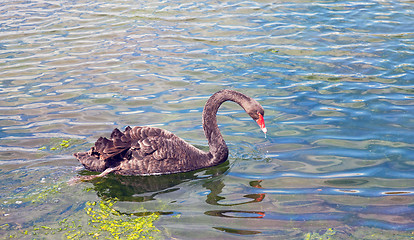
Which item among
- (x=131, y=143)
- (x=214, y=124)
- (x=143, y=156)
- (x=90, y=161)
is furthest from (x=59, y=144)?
(x=214, y=124)

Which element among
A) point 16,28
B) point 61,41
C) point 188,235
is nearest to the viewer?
Result: point 188,235

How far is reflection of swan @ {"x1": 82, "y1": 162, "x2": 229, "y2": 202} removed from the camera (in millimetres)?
5957

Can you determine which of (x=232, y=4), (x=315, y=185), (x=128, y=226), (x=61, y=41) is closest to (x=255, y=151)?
(x=315, y=185)

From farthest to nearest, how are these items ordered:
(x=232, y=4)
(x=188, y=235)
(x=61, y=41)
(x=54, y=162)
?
(x=232, y=4) → (x=61, y=41) → (x=54, y=162) → (x=188, y=235)

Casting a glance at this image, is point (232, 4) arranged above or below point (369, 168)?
above

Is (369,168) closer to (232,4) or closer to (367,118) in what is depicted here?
(367,118)

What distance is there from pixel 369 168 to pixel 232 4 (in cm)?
846

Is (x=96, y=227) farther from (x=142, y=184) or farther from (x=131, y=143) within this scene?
(x=131, y=143)

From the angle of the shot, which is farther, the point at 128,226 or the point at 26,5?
the point at 26,5

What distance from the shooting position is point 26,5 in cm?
1469

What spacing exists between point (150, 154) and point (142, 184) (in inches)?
15.7

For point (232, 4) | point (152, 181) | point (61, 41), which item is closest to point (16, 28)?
point (61, 41)

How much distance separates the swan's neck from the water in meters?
0.21

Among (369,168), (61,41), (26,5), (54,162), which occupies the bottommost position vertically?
(369,168)
